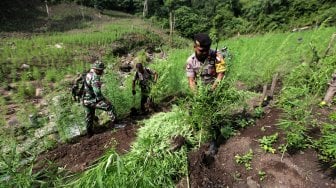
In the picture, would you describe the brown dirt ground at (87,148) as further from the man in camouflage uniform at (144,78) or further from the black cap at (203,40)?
the black cap at (203,40)

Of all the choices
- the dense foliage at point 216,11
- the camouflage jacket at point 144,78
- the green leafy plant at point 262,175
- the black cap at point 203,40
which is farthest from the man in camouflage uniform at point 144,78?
the dense foliage at point 216,11

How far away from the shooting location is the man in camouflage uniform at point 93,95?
17.1 ft

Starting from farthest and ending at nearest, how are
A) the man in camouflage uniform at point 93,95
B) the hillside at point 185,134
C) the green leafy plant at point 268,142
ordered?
1. the man in camouflage uniform at point 93,95
2. the green leafy plant at point 268,142
3. the hillside at point 185,134

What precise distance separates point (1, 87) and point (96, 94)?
5.41 m

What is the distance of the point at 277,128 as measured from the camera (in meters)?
4.11

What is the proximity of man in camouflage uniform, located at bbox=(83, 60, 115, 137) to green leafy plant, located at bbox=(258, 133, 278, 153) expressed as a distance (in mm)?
3016

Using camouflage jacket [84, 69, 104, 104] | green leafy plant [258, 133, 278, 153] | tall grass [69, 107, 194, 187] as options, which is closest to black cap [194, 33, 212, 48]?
tall grass [69, 107, 194, 187]

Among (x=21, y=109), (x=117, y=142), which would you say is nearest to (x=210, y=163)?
(x=117, y=142)

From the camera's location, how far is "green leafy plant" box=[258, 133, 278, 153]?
3764 millimetres

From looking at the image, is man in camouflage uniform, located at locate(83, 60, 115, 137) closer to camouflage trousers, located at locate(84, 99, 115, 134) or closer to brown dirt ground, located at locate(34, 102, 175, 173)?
camouflage trousers, located at locate(84, 99, 115, 134)

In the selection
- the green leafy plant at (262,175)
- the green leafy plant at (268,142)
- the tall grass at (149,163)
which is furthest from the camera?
the green leafy plant at (268,142)

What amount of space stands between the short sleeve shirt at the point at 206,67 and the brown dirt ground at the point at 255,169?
1.06 meters

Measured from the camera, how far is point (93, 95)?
538 centimetres

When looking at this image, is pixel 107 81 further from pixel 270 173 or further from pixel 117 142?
pixel 270 173
